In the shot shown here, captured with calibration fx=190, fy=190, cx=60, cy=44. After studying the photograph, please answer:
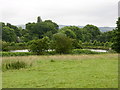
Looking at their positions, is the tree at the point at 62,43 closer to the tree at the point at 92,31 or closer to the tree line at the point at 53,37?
the tree line at the point at 53,37

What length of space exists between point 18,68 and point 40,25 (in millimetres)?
78755

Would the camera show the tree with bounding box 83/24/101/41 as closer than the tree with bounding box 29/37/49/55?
No

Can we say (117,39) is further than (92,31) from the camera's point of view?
No

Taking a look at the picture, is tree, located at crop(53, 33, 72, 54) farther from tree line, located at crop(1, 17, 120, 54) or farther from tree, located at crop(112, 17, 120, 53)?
tree, located at crop(112, 17, 120, 53)

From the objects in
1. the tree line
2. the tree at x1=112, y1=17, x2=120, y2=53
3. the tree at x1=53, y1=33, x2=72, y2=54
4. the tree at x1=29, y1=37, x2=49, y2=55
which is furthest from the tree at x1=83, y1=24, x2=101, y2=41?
the tree at x1=29, y1=37, x2=49, y2=55

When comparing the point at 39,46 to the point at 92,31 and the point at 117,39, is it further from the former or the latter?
the point at 92,31

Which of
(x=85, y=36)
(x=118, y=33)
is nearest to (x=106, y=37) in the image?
(x=85, y=36)

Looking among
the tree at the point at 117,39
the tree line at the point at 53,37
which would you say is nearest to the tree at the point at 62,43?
the tree line at the point at 53,37

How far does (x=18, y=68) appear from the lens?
14.2 m

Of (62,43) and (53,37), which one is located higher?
(53,37)

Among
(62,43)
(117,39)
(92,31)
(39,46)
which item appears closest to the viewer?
(39,46)

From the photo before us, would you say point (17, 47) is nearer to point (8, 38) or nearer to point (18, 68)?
point (8, 38)

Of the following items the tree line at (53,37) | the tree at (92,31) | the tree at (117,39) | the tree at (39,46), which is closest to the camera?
the tree at (39,46)

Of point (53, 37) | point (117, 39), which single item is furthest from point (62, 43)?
point (117, 39)
